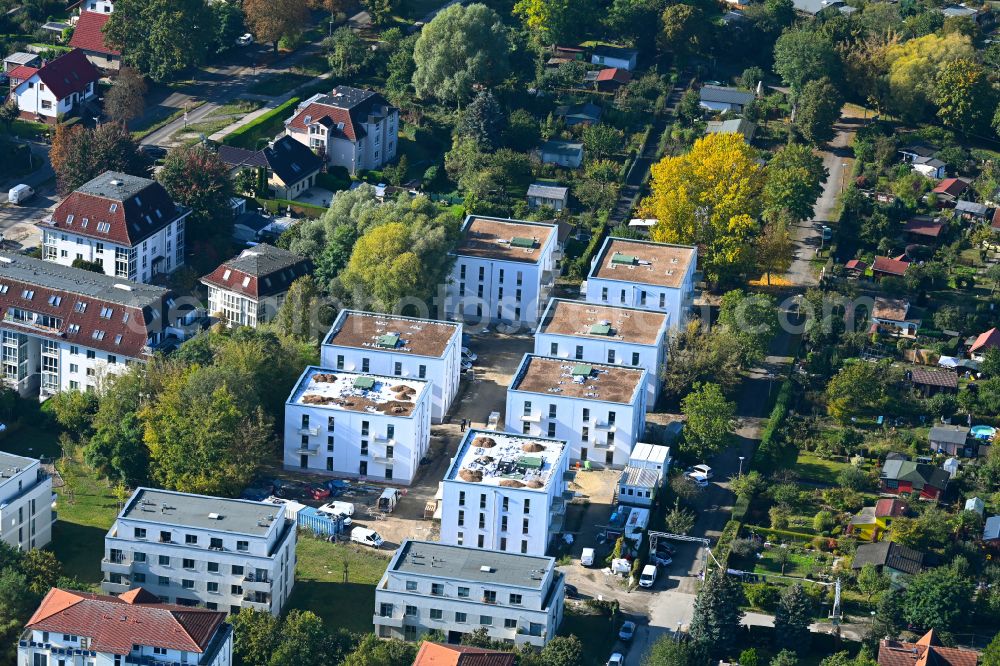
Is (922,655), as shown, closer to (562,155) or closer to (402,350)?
(402,350)

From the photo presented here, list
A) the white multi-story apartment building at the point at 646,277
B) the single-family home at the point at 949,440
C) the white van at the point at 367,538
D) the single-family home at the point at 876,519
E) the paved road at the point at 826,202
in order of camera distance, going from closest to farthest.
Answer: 1. the white van at the point at 367,538
2. the single-family home at the point at 876,519
3. the single-family home at the point at 949,440
4. the white multi-story apartment building at the point at 646,277
5. the paved road at the point at 826,202

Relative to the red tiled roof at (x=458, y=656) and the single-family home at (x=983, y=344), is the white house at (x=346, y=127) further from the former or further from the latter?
the red tiled roof at (x=458, y=656)

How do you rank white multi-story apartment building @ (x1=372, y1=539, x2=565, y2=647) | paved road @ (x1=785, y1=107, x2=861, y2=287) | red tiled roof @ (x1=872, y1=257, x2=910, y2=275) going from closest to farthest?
white multi-story apartment building @ (x1=372, y1=539, x2=565, y2=647) < red tiled roof @ (x1=872, y1=257, x2=910, y2=275) < paved road @ (x1=785, y1=107, x2=861, y2=287)

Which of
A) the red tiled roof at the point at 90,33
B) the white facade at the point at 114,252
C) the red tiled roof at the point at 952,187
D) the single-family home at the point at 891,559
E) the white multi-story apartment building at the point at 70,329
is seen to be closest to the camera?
the single-family home at the point at 891,559

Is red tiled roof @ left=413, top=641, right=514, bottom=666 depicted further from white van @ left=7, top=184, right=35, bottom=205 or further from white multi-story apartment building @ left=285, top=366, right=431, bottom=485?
white van @ left=7, top=184, right=35, bottom=205

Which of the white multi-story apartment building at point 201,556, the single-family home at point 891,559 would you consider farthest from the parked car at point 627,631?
the white multi-story apartment building at point 201,556

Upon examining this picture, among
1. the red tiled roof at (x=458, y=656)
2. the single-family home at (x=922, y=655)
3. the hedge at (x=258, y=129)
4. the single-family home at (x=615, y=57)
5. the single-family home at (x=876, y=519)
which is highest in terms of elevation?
the single-family home at (x=615, y=57)

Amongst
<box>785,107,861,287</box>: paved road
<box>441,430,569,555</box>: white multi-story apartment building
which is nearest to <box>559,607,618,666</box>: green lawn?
<box>441,430,569,555</box>: white multi-story apartment building
